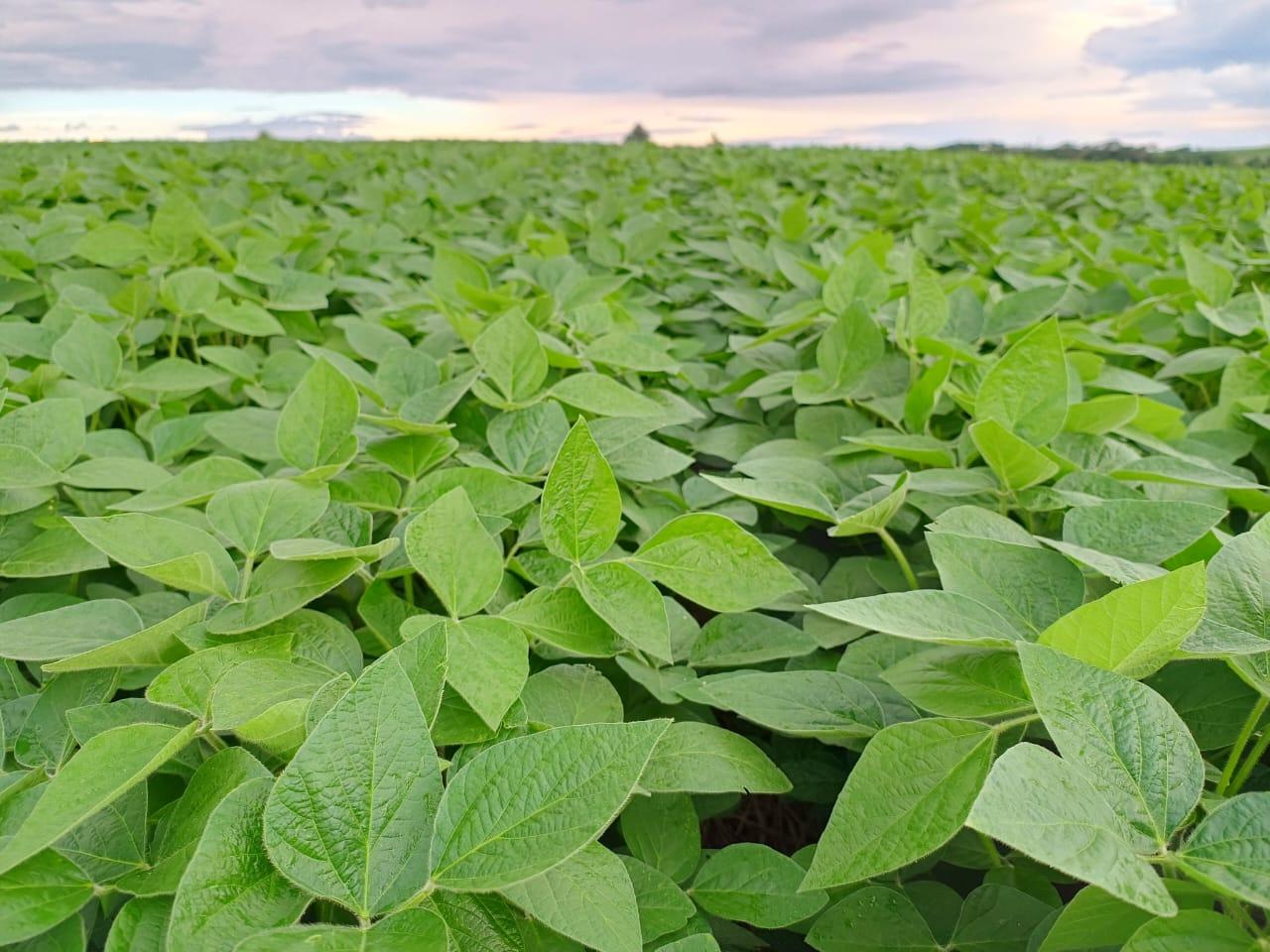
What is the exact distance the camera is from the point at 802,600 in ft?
3.36

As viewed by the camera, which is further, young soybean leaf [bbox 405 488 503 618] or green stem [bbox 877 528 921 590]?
green stem [bbox 877 528 921 590]

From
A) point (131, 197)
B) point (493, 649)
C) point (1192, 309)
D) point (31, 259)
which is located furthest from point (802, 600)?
point (131, 197)

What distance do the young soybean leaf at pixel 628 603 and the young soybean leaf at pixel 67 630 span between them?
38cm

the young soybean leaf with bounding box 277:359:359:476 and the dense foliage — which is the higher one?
the young soybean leaf with bounding box 277:359:359:476

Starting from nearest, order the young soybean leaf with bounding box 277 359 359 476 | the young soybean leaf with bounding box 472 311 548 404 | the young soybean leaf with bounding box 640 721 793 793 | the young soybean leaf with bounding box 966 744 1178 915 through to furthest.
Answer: the young soybean leaf with bounding box 966 744 1178 915
the young soybean leaf with bounding box 640 721 793 793
the young soybean leaf with bounding box 277 359 359 476
the young soybean leaf with bounding box 472 311 548 404

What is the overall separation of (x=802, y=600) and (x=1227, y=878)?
0.57 m

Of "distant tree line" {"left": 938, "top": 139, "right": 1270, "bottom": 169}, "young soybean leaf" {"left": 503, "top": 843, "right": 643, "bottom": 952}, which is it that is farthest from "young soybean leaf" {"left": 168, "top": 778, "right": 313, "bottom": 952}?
"distant tree line" {"left": 938, "top": 139, "right": 1270, "bottom": 169}

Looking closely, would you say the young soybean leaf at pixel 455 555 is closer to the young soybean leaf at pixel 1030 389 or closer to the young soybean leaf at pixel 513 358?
the young soybean leaf at pixel 513 358

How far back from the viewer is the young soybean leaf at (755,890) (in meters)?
0.72

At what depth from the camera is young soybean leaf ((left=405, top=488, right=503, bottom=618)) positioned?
73 cm

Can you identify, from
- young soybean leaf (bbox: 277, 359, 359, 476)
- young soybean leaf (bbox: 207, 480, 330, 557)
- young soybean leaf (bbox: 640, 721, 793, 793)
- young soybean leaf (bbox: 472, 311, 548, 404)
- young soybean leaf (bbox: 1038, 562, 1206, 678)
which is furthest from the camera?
young soybean leaf (bbox: 472, 311, 548, 404)

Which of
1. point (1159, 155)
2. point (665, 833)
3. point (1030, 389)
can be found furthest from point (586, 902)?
point (1159, 155)

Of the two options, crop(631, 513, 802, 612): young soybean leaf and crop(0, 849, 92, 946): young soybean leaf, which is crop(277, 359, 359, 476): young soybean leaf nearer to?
crop(631, 513, 802, 612): young soybean leaf

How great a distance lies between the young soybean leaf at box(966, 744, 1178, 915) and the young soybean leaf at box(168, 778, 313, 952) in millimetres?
375
